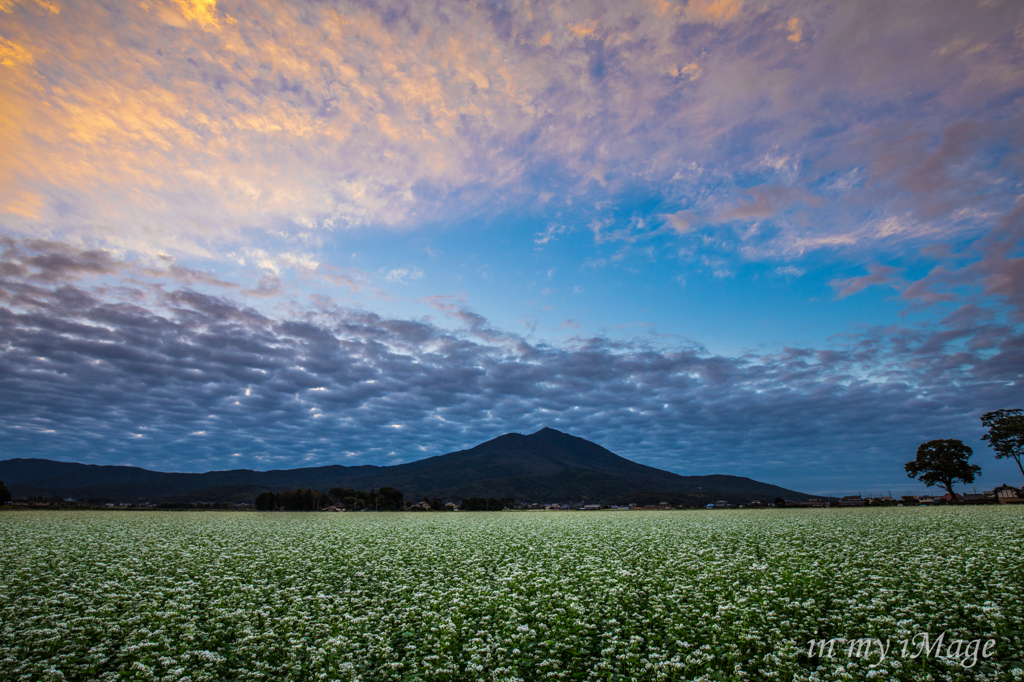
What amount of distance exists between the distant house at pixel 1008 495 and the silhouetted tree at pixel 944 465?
8.90 metres

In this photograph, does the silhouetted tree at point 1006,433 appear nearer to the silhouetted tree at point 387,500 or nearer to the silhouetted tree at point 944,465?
the silhouetted tree at point 944,465

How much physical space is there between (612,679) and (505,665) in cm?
321

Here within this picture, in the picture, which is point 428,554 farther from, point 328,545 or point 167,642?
point 167,642

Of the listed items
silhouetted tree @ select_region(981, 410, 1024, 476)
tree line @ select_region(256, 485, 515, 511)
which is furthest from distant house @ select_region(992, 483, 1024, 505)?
tree line @ select_region(256, 485, 515, 511)

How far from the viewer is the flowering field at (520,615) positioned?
13211 mm

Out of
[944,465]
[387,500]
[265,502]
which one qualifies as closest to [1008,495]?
[944,465]

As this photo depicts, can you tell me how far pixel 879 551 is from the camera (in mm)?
29172

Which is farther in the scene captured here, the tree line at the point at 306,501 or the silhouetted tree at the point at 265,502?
the tree line at the point at 306,501

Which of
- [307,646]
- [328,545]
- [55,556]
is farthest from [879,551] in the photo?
[55,556]

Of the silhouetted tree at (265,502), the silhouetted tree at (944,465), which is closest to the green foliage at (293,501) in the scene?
the silhouetted tree at (265,502)

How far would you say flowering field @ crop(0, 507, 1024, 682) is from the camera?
43.3 ft

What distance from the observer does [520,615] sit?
17.7 meters

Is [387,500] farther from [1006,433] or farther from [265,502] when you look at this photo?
[1006,433]

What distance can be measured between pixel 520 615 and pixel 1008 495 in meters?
139
